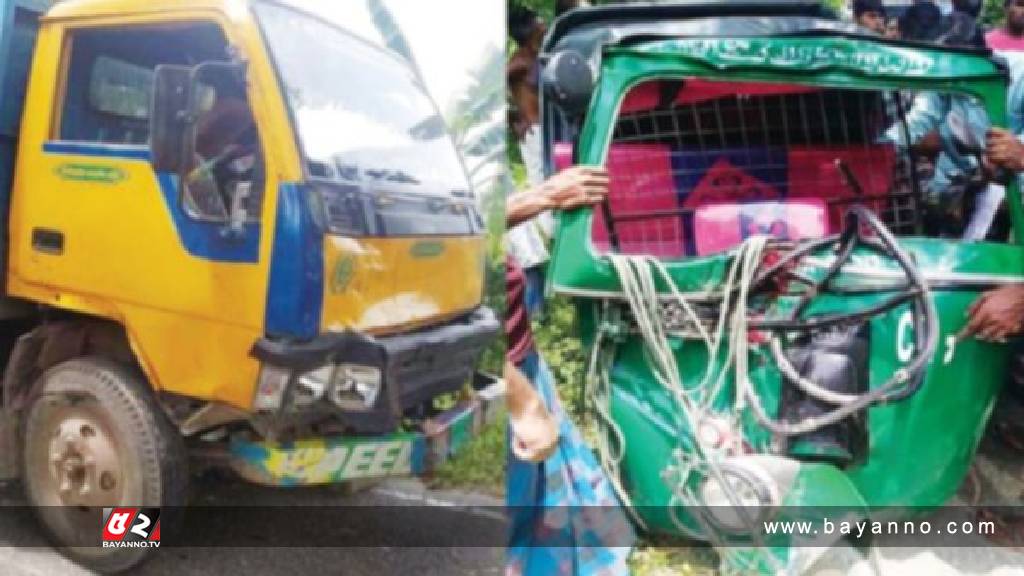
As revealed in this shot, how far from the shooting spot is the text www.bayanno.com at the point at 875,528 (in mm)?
1588

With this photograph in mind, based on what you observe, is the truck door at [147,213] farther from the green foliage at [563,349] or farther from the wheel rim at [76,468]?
the green foliage at [563,349]

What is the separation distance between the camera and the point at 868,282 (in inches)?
60.6

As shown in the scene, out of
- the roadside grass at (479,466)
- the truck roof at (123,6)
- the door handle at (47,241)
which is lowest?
the roadside grass at (479,466)

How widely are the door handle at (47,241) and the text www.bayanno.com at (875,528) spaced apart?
114 cm

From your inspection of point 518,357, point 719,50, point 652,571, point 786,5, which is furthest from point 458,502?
point 786,5

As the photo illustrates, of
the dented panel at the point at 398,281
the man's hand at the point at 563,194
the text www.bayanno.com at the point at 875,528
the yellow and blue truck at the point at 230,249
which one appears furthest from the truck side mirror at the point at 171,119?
the text www.bayanno.com at the point at 875,528

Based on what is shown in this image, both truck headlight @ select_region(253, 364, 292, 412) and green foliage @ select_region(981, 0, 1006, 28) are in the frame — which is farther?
green foliage @ select_region(981, 0, 1006, 28)

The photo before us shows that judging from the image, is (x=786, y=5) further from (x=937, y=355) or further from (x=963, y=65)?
(x=937, y=355)

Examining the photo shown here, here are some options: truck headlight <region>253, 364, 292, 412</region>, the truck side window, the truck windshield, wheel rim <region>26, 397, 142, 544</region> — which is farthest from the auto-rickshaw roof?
wheel rim <region>26, 397, 142, 544</region>

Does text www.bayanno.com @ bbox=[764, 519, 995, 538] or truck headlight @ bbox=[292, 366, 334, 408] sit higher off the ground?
truck headlight @ bbox=[292, 366, 334, 408]

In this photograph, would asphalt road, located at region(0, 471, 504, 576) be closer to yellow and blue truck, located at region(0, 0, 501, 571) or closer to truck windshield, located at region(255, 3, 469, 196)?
yellow and blue truck, located at region(0, 0, 501, 571)

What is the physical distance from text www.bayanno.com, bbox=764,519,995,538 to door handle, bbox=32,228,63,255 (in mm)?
1137

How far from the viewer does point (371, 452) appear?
51.0 inches

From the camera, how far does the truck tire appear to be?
4.26 feet
